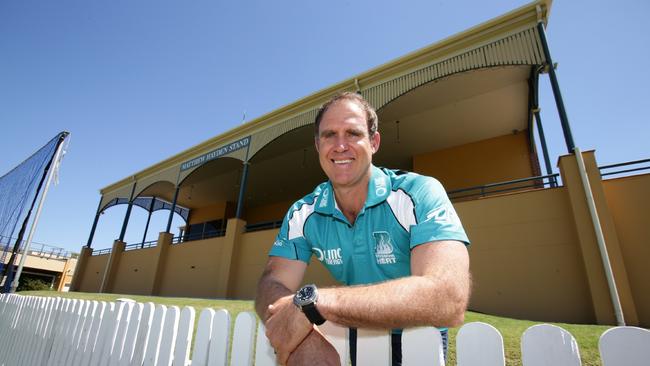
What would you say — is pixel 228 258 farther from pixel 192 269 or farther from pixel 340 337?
pixel 340 337

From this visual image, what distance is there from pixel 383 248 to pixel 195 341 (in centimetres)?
154

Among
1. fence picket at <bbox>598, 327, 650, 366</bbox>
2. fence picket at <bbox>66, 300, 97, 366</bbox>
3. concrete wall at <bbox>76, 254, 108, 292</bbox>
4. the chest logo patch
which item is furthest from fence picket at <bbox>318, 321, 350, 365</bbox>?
concrete wall at <bbox>76, 254, 108, 292</bbox>

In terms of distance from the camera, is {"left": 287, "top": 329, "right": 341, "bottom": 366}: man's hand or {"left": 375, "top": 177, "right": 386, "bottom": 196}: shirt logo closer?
{"left": 287, "top": 329, "right": 341, "bottom": 366}: man's hand

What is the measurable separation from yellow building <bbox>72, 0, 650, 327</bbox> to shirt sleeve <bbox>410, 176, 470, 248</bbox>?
620cm

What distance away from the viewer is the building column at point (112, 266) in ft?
55.8

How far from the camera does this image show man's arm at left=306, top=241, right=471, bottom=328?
1016 millimetres

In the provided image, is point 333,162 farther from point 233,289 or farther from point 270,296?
point 233,289

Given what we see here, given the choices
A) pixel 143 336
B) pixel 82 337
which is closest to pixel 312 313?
pixel 143 336

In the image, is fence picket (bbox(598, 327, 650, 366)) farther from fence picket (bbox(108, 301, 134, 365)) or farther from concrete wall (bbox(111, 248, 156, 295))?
concrete wall (bbox(111, 248, 156, 295))

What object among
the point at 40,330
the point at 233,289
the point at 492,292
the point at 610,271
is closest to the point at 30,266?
the point at 233,289

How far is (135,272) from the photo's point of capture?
16078 millimetres

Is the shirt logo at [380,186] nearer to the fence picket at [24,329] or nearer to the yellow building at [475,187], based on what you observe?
the fence picket at [24,329]

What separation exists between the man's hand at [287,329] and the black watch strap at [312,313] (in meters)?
0.02

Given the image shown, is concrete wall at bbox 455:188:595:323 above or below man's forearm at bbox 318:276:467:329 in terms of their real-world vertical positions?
above
